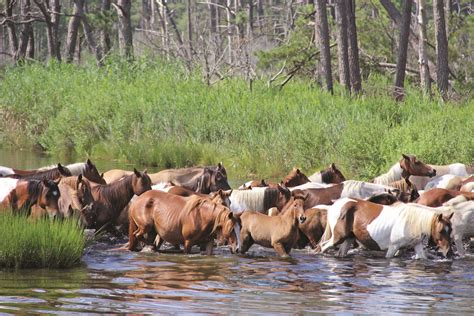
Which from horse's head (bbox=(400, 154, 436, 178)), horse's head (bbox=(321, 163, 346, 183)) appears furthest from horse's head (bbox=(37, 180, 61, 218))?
horse's head (bbox=(400, 154, 436, 178))

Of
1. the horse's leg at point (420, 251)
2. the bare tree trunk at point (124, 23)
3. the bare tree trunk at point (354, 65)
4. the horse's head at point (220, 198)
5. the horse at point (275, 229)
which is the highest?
the bare tree trunk at point (124, 23)

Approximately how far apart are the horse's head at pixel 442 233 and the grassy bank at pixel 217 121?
270 inches

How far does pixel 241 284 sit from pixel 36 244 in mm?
2294

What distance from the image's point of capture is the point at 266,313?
915 cm

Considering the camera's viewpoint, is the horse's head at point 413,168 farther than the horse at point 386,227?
Yes

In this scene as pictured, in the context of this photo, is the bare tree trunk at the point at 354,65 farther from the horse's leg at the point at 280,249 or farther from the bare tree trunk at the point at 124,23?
the horse's leg at the point at 280,249

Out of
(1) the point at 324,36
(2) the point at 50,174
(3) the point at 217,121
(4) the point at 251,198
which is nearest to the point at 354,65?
(1) the point at 324,36

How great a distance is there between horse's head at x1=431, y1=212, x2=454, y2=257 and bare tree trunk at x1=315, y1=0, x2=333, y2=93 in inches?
623

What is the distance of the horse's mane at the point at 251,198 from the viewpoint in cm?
1520

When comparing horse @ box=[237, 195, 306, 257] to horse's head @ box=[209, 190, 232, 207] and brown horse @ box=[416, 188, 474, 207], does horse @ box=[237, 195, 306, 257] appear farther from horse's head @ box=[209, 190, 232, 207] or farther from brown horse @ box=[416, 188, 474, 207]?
brown horse @ box=[416, 188, 474, 207]

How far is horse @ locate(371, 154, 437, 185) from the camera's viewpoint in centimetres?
1753

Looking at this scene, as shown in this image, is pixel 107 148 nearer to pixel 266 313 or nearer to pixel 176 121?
pixel 176 121

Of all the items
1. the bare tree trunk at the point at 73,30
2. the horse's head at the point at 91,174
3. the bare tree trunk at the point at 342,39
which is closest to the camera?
the horse's head at the point at 91,174

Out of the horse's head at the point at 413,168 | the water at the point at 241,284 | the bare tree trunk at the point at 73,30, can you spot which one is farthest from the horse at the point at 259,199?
the bare tree trunk at the point at 73,30
